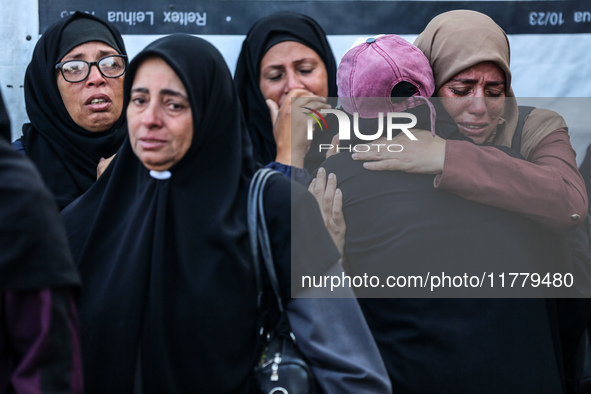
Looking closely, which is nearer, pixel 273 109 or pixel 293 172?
pixel 293 172

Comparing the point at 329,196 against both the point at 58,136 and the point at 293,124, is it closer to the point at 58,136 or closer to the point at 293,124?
the point at 293,124

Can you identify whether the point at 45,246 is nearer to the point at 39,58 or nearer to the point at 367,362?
the point at 367,362

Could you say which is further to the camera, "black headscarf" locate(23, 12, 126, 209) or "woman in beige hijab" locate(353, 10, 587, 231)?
"black headscarf" locate(23, 12, 126, 209)

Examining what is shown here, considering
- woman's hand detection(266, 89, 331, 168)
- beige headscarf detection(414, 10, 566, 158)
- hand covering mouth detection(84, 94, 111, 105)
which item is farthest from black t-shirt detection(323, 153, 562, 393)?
hand covering mouth detection(84, 94, 111, 105)

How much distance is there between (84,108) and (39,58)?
0.31 metres

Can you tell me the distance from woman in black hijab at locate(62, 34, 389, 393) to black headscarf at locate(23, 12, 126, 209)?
93 centimetres

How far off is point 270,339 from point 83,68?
157 cm

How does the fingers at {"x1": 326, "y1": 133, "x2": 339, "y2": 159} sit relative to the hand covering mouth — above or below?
below

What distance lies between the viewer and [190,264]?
190cm

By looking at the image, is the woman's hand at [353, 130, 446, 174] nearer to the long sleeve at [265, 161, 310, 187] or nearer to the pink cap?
the pink cap

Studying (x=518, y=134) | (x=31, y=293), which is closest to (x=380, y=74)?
(x=518, y=134)

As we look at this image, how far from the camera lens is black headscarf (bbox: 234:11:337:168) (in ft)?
9.57

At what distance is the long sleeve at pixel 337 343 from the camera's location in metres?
1.84

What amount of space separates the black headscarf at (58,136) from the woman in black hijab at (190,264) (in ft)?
3.05
